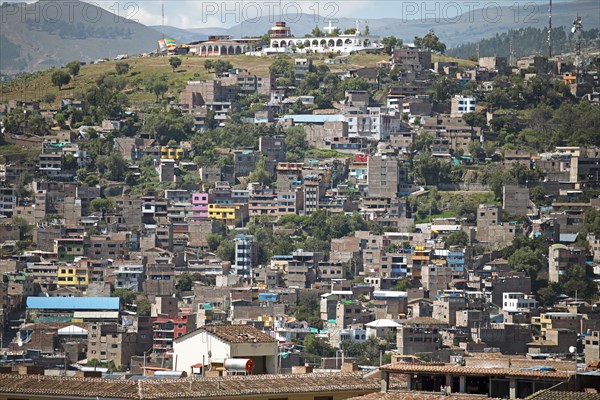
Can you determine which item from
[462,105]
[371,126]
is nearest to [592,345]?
[371,126]

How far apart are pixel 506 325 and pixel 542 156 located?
28.5 meters

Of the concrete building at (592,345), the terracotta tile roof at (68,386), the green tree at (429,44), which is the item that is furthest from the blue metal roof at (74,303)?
the terracotta tile roof at (68,386)

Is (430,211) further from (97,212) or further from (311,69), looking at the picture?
(311,69)

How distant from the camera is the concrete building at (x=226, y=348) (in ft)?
79.3

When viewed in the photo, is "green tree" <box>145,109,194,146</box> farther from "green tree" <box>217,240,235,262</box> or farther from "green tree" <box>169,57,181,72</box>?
"green tree" <box>217,240,235,262</box>

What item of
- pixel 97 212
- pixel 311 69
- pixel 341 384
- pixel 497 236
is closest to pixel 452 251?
pixel 497 236

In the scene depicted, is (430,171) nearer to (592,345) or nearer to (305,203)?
(305,203)

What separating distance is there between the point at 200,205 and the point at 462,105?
1930 cm

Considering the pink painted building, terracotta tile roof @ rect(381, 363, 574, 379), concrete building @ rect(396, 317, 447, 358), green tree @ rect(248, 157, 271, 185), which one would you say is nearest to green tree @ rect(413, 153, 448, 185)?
green tree @ rect(248, 157, 271, 185)

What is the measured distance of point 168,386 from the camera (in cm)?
2131

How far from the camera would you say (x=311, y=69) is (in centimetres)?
12162

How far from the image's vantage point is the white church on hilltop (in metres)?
128

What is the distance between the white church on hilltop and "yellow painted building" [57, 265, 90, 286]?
40172mm

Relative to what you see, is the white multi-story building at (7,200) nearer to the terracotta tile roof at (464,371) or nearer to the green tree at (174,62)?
the green tree at (174,62)
